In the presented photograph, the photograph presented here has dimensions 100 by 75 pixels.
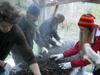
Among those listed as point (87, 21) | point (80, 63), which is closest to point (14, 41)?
point (87, 21)

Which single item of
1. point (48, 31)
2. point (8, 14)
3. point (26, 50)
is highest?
point (8, 14)

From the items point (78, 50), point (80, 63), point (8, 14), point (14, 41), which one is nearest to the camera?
point (8, 14)

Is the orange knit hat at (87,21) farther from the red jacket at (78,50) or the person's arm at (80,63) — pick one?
the person's arm at (80,63)

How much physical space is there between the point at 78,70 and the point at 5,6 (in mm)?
1398

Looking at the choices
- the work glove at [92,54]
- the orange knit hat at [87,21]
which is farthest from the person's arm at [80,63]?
the orange knit hat at [87,21]

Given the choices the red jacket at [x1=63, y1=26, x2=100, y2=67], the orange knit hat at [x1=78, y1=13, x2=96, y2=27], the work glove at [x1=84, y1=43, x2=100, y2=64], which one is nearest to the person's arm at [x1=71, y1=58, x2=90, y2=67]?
the red jacket at [x1=63, y1=26, x2=100, y2=67]

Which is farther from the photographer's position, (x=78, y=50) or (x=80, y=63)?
(x=78, y=50)

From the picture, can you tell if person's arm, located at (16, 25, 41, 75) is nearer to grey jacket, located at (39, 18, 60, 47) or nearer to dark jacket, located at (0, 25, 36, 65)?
dark jacket, located at (0, 25, 36, 65)

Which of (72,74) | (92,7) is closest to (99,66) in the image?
(72,74)

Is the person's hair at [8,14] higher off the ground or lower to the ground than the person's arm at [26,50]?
higher

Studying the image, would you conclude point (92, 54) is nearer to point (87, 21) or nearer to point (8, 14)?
point (87, 21)

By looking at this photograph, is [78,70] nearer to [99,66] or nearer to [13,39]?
[99,66]

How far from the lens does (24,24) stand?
10.6 feet

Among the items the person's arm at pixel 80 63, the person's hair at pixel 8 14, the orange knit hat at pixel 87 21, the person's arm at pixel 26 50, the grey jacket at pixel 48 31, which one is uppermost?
the person's hair at pixel 8 14
